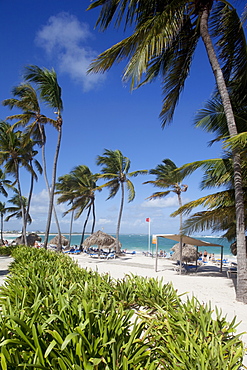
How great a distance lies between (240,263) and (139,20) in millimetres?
8130

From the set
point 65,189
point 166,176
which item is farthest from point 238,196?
point 65,189

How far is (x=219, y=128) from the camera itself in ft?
29.9

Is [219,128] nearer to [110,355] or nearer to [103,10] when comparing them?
[103,10]

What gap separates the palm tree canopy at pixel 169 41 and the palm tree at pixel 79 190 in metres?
19.3

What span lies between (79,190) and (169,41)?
22.5 meters

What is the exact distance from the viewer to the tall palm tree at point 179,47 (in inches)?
245

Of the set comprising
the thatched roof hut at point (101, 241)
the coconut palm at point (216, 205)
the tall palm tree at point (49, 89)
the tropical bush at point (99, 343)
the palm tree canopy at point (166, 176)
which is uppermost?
the tall palm tree at point (49, 89)

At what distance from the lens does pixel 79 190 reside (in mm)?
27516

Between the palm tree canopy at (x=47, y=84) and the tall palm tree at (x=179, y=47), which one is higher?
the palm tree canopy at (x=47, y=84)

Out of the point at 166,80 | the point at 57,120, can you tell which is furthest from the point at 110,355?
the point at 57,120

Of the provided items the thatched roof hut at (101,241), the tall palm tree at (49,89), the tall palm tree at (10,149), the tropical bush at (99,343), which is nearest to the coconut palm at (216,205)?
the tropical bush at (99,343)

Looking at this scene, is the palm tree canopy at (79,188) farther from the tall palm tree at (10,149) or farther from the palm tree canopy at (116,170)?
the tall palm tree at (10,149)

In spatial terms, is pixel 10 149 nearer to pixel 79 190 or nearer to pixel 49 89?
pixel 49 89

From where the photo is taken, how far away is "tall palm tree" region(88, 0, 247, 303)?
622cm
